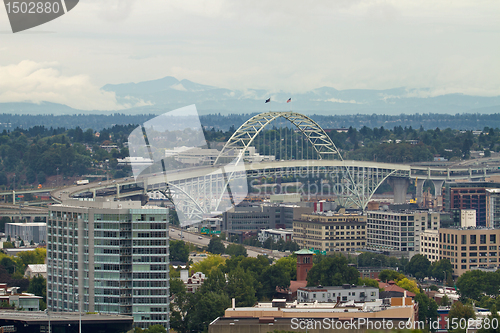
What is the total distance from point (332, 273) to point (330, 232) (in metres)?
35.0

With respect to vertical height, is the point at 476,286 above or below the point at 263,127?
below

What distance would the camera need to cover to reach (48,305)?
56469mm

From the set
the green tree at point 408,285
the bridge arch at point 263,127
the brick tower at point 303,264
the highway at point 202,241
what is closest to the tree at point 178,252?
the highway at point 202,241

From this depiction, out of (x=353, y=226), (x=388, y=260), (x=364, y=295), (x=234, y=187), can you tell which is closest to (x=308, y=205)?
(x=234, y=187)

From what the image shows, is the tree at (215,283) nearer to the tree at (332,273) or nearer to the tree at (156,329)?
the tree at (332,273)

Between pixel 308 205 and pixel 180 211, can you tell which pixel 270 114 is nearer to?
pixel 308 205

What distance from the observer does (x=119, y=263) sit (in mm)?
54031

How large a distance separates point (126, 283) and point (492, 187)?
74002 mm

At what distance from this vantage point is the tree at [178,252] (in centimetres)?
8744

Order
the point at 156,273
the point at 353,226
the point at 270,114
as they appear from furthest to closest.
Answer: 1. the point at 270,114
2. the point at 353,226
3. the point at 156,273

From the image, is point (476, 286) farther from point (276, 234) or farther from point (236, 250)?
point (276, 234)

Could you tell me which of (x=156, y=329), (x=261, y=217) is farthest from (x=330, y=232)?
(x=156, y=329)

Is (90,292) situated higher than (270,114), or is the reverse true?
(270,114)

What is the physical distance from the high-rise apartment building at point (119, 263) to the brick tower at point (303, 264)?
18.8 m
